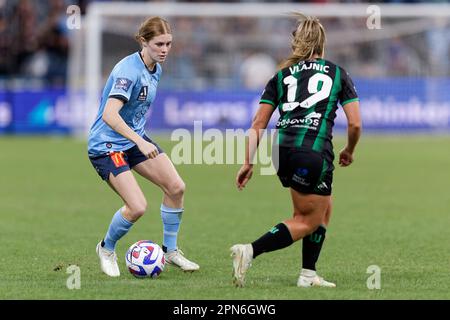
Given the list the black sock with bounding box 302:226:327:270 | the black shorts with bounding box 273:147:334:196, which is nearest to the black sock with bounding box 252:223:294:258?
the black sock with bounding box 302:226:327:270

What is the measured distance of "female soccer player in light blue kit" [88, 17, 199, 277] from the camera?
305 inches

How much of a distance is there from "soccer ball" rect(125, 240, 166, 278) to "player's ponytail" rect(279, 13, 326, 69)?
1940 millimetres

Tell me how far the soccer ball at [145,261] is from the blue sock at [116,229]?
195 mm

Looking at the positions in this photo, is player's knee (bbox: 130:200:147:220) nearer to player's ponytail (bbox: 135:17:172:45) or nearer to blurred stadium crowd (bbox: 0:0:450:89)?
player's ponytail (bbox: 135:17:172:45)

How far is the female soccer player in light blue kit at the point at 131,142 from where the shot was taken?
25.4 feet

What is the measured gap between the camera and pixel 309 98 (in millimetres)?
7105

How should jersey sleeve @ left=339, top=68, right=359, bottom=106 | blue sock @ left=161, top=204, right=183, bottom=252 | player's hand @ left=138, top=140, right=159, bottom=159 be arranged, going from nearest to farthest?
jersey sleeve @ left=339, top=68, right=359, bottom=106 → player's hand @ left=138, top=140, right=159, bottom=159 → blue sock @ left=161, top=204, right=183, bottom=252

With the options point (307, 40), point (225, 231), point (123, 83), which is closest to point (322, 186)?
point (307, 40)

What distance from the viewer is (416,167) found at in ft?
62.0

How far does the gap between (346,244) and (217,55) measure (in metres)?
18.5

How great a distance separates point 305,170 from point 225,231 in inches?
154

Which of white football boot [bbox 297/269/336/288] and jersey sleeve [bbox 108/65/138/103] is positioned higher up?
jersey sleeve [bbox 108/65/138/103]

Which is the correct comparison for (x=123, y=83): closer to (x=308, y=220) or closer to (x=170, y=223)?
(x=170, y=223)

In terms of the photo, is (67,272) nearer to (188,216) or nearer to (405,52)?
(188,216)
